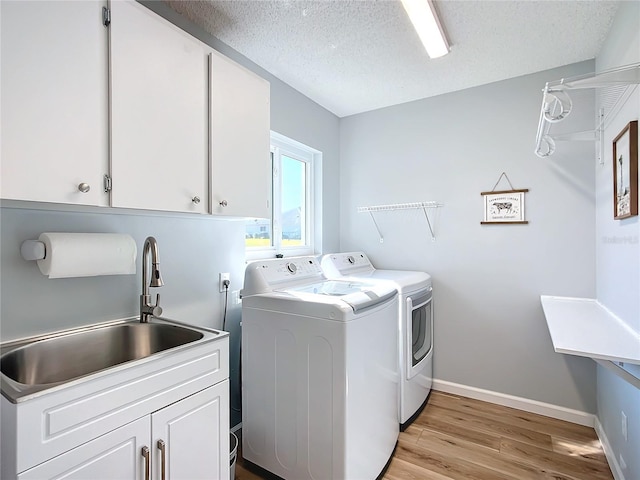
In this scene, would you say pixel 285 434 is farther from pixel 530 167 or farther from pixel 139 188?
pixel 530 167

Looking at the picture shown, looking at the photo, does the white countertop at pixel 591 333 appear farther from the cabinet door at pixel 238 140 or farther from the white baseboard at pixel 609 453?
the cabinet door at pixel 238 140

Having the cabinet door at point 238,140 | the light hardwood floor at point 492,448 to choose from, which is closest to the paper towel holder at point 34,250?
the cabinet door at point 238,140

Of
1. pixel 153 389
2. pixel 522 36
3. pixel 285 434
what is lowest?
pixel 285 434

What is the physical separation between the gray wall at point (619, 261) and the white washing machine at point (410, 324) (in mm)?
1065

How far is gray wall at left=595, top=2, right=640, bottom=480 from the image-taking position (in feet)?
4.69

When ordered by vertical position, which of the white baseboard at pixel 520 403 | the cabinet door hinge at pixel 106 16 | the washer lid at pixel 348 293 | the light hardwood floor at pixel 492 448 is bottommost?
the light hardwood floor at pixel 492 448

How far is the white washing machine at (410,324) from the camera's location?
7.13 ft

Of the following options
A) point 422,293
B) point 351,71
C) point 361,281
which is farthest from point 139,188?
point 422,293

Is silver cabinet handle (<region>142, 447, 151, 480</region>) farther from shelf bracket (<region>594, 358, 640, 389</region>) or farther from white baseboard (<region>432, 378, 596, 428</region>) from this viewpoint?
white baseboard (<region>432, 378, 596, 428</region>)

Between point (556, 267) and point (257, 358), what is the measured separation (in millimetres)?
2167

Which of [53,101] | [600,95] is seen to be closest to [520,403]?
[600,95]

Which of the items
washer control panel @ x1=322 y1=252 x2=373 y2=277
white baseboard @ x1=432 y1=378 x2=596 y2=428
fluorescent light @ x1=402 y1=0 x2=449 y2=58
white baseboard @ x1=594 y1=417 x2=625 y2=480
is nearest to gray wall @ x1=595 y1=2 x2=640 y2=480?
white baseboard @ x1=594 y1=417 x2=625 y2=480

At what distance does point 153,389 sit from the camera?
1100 millimetres

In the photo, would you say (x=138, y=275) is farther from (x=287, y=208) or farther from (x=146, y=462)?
(x=287, y=208)
